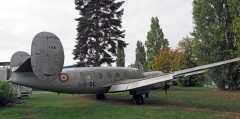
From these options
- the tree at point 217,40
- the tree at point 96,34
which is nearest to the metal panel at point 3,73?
the tree at point 96,34

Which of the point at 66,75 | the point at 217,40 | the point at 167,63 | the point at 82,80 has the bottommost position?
the point at 82,80

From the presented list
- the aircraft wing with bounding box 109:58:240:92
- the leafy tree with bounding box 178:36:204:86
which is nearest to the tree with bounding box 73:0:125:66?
the aircraft wing with bounding box 109:58:240:92

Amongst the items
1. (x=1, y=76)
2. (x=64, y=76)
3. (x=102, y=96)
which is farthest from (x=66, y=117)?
(x=1, y=76)

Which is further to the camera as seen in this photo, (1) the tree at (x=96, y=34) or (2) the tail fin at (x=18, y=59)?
(1) the tree at (x=96, y=34)

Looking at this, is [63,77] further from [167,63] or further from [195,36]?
[167,63]

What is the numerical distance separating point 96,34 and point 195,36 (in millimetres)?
17887

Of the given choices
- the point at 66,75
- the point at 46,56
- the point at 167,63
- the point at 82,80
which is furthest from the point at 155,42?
the point at 46,56

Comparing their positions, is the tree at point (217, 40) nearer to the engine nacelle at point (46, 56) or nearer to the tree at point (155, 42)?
the tree at point (155, 42)

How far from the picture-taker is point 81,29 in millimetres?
38719

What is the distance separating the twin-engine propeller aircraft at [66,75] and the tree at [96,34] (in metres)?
9.89

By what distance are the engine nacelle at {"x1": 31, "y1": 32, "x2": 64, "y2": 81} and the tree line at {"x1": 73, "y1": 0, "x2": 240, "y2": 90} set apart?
20238 mm

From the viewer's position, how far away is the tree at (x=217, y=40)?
44781 mm

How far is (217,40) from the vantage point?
148ft

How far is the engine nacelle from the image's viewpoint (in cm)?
1761
